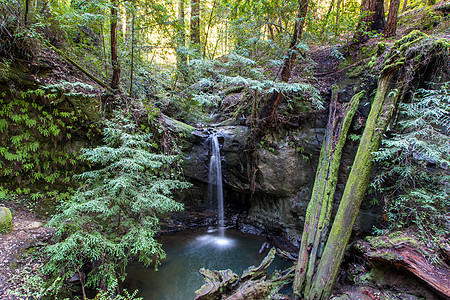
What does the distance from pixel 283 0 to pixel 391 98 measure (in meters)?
3.44

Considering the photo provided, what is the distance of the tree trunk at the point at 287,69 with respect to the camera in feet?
15.7

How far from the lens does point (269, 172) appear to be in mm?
6512

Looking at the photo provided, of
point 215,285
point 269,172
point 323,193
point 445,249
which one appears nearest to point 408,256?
point 445,249

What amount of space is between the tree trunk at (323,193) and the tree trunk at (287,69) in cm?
165

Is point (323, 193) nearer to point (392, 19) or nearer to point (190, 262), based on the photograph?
point (190, 262)

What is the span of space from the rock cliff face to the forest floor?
376 centimetres

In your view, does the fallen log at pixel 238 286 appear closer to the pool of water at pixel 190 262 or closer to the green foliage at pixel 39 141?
the pool of water at pixel 190 262

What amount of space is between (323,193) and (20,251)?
6337 millimetres

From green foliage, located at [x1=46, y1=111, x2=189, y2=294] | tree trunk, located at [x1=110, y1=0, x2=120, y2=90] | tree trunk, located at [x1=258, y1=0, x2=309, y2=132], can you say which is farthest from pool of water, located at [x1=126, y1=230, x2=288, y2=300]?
tree trunk, located at [x1=110, y1=0, x2=120, y2=90]

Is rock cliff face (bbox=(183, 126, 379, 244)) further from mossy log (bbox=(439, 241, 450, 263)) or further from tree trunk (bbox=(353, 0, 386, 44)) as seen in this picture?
tree trunk (bbox=(353, 0, 386, 44))

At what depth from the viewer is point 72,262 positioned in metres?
2.98

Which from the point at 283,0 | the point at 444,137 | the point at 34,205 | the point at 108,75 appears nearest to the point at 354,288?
the point at 444,137

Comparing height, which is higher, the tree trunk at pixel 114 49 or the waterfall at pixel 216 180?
the tree trunk at pixel 114 49

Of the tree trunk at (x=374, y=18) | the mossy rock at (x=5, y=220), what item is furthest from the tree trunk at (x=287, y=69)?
the mossy rock at (x=5, y=220)
